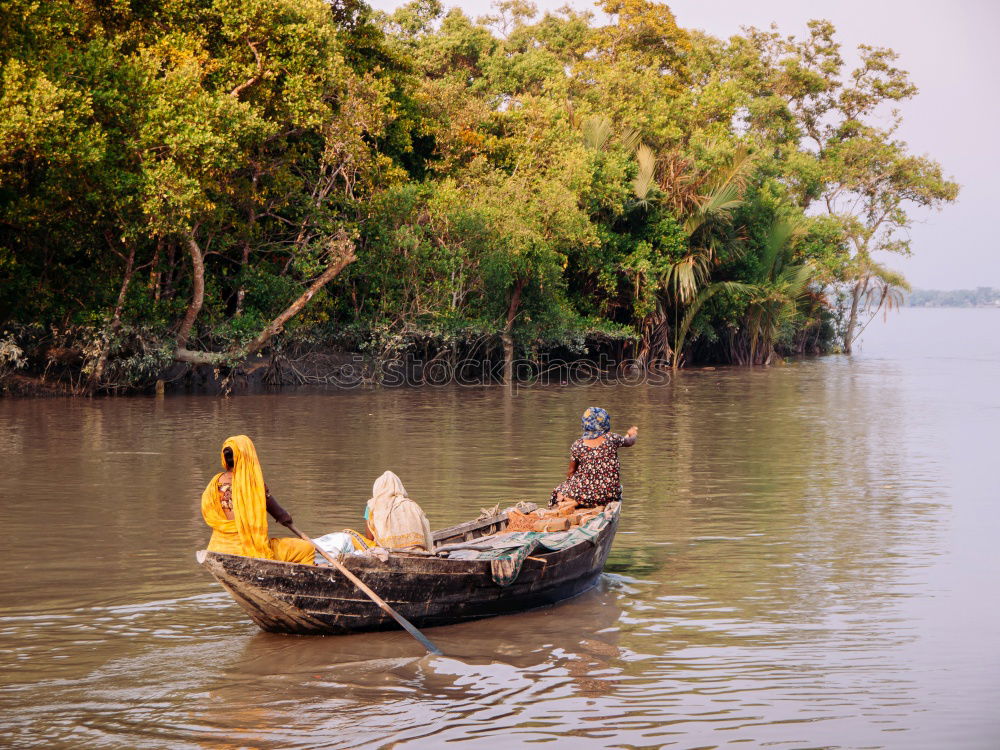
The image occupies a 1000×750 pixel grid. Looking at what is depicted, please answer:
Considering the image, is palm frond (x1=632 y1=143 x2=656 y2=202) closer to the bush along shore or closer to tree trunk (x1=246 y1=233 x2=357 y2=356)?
the bush along shore

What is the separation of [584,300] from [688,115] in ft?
24.2

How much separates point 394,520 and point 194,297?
684 inches

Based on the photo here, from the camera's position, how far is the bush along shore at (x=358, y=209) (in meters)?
21.4

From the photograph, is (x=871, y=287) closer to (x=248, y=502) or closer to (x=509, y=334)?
(x=509, y=334)

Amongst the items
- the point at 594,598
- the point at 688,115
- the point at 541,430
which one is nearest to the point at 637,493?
the point at 594,598

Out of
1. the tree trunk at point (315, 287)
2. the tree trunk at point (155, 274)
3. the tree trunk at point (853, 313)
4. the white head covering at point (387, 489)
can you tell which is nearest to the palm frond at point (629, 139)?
the tree trunk at point (315, 287)

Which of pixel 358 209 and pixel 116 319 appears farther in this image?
pixel 358 209

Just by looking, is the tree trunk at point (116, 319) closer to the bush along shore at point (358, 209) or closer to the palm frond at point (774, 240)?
the bush along shore at point (358, 209)

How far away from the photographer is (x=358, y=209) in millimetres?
26453

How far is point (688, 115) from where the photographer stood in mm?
36969

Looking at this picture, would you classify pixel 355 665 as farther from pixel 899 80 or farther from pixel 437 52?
pixel 899 80

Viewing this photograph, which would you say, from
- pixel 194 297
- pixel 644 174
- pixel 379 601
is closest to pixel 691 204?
pixel 644 174

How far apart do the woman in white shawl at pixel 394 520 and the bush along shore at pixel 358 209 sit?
1300cm

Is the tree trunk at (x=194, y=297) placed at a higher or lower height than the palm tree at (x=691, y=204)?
lower
